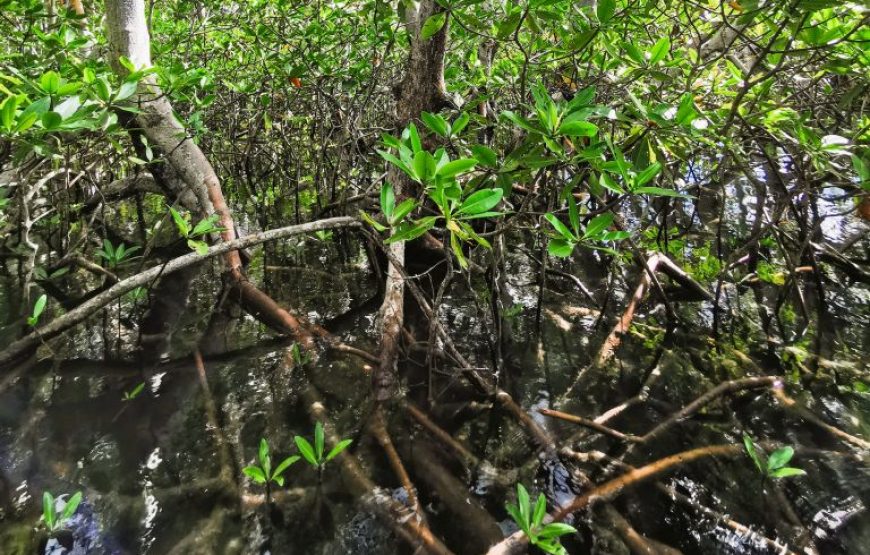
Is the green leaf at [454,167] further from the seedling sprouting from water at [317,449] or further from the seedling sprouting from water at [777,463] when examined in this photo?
the seedling sprouting from water at [777,463]

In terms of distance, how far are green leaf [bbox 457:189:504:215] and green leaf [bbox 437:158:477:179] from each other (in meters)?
0.08

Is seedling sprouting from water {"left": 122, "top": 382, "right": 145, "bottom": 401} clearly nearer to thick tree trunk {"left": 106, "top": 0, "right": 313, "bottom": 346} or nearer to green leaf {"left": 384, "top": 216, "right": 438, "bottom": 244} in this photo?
thick tree trunk {"left": 106, "top": 0, "right": 313, "bottom": 346}

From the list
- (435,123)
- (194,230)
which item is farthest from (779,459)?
(194,230)

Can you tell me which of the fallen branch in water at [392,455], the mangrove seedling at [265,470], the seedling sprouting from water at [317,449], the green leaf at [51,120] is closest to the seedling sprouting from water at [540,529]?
the fallen branch in water at [392,455]

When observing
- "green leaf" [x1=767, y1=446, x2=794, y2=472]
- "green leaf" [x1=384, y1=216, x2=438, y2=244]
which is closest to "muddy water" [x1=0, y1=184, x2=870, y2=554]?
"green leaf" [x1=767, y1=446, x2=794, y2=472]

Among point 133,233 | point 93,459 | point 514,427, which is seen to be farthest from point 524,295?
point 133,233

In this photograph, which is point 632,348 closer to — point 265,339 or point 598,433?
point 598,433

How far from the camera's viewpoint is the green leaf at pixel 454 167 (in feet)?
3.78

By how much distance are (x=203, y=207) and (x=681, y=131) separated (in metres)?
2.46

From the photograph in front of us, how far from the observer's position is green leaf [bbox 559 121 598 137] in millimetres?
1155

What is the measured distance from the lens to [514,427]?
7.00 feet

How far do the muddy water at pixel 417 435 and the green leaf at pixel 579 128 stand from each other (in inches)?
51.7

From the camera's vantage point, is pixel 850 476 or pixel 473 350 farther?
pixel 473 350

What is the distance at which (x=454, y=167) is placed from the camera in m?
1.15
